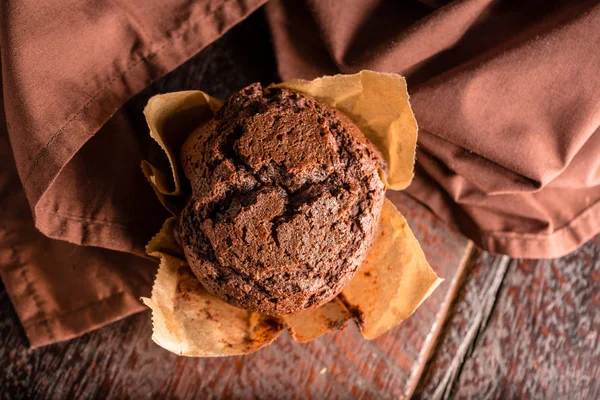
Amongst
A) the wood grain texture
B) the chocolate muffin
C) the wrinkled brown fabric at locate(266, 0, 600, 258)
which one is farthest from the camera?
the wood grain texture

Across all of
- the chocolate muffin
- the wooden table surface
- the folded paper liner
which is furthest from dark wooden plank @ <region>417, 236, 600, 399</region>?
the chocolate muffin

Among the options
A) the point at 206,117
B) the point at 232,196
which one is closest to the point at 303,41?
the point at 206,117

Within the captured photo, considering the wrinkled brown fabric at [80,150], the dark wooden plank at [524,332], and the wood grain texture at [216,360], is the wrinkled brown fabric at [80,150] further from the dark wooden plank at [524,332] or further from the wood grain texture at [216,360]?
the dark wooden plank at [524,332]

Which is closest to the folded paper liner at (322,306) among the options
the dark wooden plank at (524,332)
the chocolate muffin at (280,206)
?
the chocolate muffin at (280,206)

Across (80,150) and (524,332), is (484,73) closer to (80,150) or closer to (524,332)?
(524,332)

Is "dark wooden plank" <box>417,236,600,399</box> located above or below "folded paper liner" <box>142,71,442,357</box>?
below

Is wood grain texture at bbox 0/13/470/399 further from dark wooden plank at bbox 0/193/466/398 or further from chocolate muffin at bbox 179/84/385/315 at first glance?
chocolate muffin at bbox 179/84/385/315
